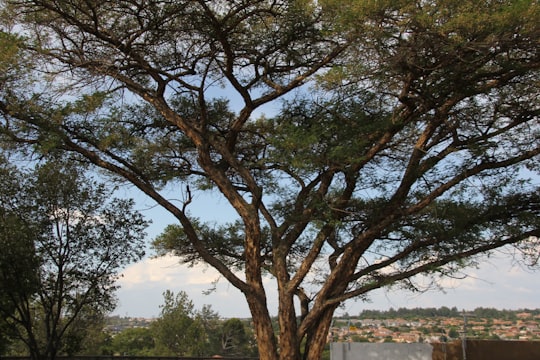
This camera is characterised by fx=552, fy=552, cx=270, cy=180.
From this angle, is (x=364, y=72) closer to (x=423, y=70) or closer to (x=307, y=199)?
(x=423, y=70)

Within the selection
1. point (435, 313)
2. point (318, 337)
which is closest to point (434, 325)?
point (435, 313)

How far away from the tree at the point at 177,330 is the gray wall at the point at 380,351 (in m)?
17.7

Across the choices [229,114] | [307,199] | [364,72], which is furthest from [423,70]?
[229,114]

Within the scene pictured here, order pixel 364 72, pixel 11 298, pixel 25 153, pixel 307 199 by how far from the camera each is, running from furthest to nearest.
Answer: pixel 11 298 → pixel 307 199 → pixel 25 153 → pixel 364 72

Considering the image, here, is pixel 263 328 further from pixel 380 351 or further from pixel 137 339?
pixel 137 339

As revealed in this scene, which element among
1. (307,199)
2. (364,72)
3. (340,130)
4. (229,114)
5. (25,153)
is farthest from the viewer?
(229,114)

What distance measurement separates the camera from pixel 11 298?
9766 millimetres

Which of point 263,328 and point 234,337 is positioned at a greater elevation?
point 263,328

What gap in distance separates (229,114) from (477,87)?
13.7 ft

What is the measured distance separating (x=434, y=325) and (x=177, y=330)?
19.0m

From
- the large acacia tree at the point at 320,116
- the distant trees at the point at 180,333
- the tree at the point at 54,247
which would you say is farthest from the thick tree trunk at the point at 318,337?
the distant trees at the point at 180,333

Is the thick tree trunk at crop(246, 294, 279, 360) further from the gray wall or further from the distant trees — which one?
the distant trees

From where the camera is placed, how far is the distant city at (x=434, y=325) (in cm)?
940

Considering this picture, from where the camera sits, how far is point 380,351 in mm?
9836
